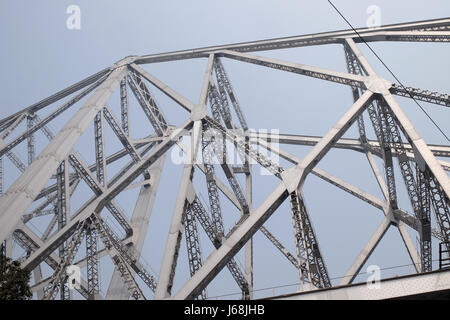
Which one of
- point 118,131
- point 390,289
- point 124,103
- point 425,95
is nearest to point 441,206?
point 390,289

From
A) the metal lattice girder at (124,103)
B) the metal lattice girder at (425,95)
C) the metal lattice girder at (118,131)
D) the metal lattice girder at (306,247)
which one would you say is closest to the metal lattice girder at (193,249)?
the metal lattice girder at (306,247)

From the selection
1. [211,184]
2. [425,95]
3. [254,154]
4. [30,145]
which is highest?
[30,145]

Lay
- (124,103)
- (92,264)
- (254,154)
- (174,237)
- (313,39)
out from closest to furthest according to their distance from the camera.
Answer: (174,237) < (254,154) < (92,264) < (313,39) < (124,103)

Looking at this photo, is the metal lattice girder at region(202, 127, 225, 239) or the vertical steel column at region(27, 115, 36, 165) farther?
the vertical steel column at region(27, 115, 36, 165)

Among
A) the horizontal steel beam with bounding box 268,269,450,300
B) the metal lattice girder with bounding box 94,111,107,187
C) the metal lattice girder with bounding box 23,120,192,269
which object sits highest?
the metal lattice girder with bounding box 94,111,107,187

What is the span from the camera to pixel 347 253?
132 m

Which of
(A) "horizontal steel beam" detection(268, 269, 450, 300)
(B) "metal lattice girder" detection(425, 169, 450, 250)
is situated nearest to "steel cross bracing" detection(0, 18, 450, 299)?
(B) "metal lattice girder" detection(425, 169, 450, 250)

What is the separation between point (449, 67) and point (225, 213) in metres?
65.0

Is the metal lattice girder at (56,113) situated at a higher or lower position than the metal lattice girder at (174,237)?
higher

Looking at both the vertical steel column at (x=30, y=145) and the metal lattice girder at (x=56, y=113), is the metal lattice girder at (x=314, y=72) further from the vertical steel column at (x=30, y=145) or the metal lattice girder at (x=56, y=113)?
the vertical steel column at (x=30, y=145)

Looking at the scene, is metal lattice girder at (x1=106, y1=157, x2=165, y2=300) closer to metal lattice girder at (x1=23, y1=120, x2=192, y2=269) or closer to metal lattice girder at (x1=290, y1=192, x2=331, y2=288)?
metal lattice girder at (x1=23, y1=120, x2=192, y2=269)

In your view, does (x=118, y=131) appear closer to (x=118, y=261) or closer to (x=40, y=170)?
(x=40, y=170)

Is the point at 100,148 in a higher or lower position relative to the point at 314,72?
lower

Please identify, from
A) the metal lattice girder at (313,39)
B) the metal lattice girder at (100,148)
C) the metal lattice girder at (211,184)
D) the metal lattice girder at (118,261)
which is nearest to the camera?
the metal lattice girder at (118,261)
